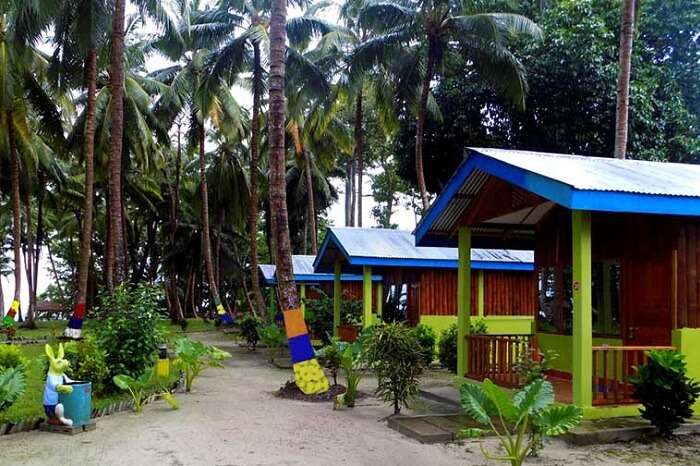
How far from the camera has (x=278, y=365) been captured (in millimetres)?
17219

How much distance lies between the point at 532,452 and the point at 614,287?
4.33 metres

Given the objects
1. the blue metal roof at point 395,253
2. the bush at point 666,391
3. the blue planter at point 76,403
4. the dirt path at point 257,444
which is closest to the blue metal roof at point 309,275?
the blue metal roof at point 395,253

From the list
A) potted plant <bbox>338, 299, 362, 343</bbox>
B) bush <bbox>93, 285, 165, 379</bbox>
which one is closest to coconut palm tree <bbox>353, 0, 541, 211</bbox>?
potted plant <bbox>338, 299, 362, 343</bbox>

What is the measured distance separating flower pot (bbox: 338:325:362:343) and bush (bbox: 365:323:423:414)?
830 centimetres

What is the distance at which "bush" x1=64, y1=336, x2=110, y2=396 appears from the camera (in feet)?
33.1

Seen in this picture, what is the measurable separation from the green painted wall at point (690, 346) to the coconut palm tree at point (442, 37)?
1094 cm

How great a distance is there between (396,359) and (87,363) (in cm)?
473

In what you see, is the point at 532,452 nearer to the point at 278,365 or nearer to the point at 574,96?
the point at 278,365

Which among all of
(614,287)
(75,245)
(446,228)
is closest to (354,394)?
(446,228)

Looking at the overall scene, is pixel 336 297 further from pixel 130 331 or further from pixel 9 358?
pixel 9 358

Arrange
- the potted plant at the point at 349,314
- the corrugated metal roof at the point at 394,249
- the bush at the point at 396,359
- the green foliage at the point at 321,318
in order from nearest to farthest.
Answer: the bush at the point at 396,359 → the corrugated metal roof at the point at 394,249 → the potted plant at the point at 349,314 → the green foliage at the point at 321,318

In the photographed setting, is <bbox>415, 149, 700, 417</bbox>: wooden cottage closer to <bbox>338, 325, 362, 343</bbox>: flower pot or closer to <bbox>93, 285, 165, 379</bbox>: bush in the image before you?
<bbox>93, 285, 165, 379</bbox>: bush

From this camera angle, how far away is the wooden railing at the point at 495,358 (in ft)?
33.9

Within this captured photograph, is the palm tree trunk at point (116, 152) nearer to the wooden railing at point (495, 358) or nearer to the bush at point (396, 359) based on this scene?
the bush at point (396, 359)
